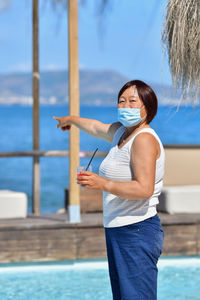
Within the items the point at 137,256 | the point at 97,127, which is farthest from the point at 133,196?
the point at 97,127

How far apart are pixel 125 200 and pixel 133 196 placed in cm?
12

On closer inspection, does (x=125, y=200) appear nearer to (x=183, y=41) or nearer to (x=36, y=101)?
(x=183, y=41)

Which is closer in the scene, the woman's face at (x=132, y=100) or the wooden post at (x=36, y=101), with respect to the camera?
the woman's face at (x=132, y=100)

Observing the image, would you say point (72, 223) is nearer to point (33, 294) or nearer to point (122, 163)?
point (33, 294)

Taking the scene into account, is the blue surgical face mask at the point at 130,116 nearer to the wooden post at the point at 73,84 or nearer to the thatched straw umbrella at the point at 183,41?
the thatched straw umbrella at the point at 183,41

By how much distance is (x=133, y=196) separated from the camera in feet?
6.91

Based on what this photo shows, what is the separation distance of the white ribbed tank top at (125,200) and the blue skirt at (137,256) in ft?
0.09

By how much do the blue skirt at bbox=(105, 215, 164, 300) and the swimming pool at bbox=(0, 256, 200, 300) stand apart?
6.21 feet

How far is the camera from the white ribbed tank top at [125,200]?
220 centimetres

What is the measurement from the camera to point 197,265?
4.80m

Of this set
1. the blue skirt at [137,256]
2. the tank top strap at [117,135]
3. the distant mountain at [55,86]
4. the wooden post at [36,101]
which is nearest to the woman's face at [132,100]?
the tank top strap at [117,135]

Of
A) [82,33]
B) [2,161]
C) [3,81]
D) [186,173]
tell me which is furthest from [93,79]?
[186,173]

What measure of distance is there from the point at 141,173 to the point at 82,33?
51918mm

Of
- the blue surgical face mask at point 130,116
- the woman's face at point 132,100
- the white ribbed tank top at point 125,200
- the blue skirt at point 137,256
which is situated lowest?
the blue skirt at point 137,256
